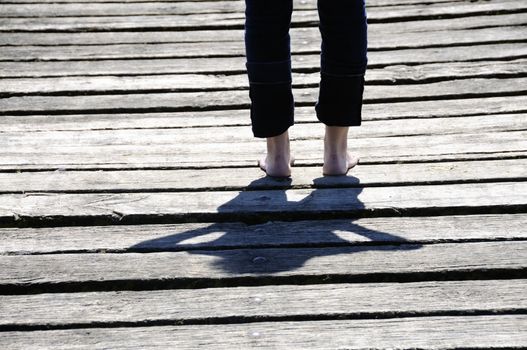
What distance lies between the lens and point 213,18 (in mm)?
4746

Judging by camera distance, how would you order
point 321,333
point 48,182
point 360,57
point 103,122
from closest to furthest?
point 321,333 < point 360,57 < point 48,182 < point 103,122

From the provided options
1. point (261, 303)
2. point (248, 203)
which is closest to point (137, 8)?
point (248, 203)

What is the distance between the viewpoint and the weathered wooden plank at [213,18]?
462 cm


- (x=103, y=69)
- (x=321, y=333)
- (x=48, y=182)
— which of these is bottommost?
(x=321, y=333)

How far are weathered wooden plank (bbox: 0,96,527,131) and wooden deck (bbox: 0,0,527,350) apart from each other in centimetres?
1

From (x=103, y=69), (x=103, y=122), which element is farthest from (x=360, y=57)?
(x=103, y=69)

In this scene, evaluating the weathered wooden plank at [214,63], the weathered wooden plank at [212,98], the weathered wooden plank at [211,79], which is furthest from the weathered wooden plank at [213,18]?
the weathered wooden plank at [212,98]

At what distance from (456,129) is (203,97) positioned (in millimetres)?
1054

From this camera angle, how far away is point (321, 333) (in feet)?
6.84

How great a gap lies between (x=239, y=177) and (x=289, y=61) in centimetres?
43

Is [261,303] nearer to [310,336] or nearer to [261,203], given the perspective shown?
[310,336]

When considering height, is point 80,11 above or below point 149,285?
above

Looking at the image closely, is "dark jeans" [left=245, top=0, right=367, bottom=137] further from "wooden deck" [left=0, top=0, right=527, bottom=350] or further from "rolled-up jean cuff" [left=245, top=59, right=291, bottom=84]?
"wooden deck" [left=0, top=0, right=527, bottom=350]

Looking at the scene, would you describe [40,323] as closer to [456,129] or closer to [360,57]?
[360,57]
